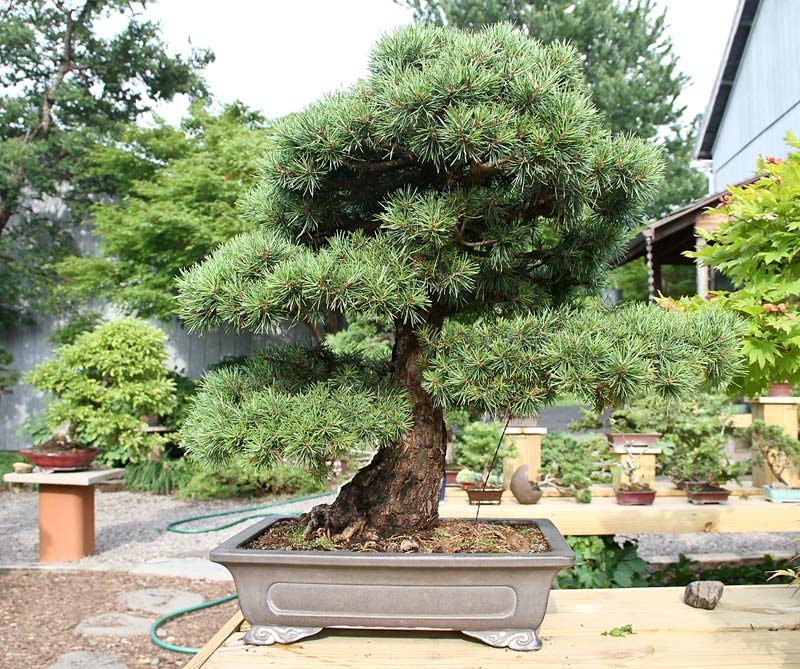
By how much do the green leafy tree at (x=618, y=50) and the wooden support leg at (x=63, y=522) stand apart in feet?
32.3

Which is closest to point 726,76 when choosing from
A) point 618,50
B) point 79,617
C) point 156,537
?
point 618,50

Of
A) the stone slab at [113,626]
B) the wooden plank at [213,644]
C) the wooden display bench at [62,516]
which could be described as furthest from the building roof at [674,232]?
the wooden plank at [213,644]

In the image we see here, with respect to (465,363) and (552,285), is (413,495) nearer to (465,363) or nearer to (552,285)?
(465,363)

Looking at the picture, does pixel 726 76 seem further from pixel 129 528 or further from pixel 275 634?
pixel 275 634

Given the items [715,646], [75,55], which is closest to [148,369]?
[715,646]

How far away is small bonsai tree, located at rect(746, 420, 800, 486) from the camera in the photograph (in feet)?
10.3

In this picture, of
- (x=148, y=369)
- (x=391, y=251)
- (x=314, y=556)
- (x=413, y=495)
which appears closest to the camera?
(x=314, y=556)

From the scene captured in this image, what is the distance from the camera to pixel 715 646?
1.35 m

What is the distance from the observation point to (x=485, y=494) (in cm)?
282

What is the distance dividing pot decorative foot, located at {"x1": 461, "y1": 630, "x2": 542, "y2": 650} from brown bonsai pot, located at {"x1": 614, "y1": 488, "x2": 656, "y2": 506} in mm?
1641

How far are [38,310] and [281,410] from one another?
8.01 m

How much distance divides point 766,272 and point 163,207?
5.95 m

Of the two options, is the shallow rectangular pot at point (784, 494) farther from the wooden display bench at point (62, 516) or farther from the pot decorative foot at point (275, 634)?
the wooden display bench at point (62, 516)

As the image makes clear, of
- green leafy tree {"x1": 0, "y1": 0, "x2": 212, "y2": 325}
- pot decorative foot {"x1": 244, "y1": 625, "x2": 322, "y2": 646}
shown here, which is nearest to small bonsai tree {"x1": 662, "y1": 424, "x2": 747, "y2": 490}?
pot decorative foot {"x1": 244, "y1": 625, "x2": 322, "y2": 646}
